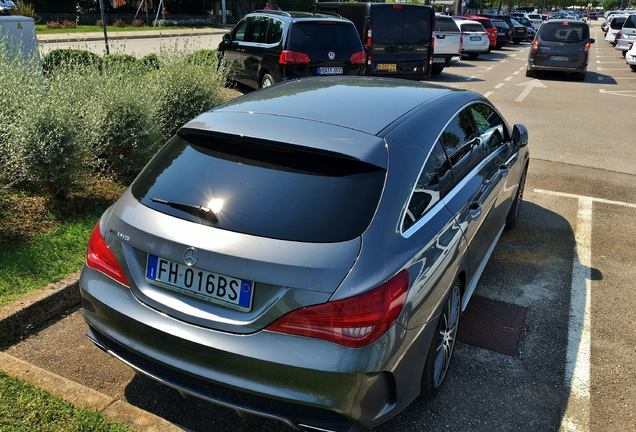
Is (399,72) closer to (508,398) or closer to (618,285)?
(618,285)

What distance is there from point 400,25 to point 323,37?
4.27 meters

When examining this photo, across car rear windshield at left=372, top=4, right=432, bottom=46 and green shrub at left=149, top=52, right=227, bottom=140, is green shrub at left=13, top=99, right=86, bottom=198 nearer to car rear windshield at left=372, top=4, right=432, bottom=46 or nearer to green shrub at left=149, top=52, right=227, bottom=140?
green shrub at left=149, top=52, right=227, bottom=140

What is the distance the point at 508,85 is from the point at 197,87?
41.8ft

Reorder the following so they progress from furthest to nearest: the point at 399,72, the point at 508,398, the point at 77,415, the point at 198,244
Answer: the point at 399,72 → the point at 508,398 → the point at 77,415 → the point at 198,244

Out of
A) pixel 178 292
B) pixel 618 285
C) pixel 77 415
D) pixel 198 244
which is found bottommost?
pixel 618 285

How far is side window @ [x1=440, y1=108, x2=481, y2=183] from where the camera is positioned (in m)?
3.50

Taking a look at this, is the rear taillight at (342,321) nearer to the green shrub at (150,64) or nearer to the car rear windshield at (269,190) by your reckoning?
the car rear windshield at (269,190)

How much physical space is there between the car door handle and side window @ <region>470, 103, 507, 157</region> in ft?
2.32

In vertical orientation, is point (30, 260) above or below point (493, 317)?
above

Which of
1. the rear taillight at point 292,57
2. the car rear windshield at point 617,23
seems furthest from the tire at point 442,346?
the car rear windshield at point 617,23

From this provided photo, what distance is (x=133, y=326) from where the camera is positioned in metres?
2.69

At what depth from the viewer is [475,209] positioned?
3.62 meters

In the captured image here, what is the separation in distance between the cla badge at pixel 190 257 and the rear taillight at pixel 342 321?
46 centimetres

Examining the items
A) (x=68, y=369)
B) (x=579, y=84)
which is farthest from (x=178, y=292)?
(x=579, y=84)
